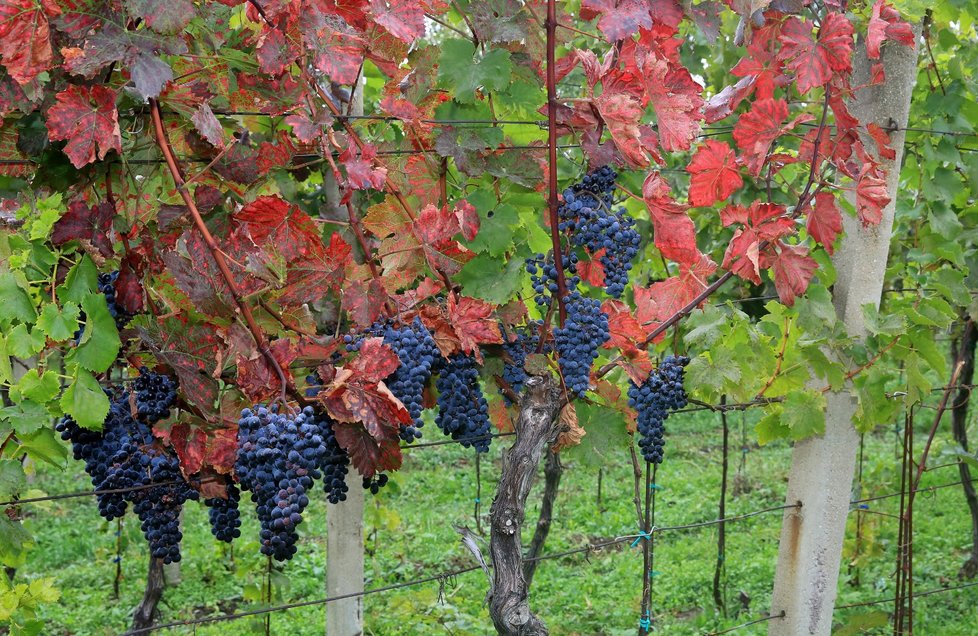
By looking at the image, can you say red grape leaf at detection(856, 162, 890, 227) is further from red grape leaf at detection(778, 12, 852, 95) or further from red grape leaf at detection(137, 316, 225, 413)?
red grape leaf at detection(137, 316, 225, 413)

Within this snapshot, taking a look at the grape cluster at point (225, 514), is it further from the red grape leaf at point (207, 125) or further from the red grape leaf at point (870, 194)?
the red grape leaf at point (870, 194)

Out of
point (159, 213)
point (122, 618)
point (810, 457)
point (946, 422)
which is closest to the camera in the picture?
point (159, 213)

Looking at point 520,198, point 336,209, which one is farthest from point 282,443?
point 336,209

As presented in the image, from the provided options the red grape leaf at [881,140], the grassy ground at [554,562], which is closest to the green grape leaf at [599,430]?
the red grape leaf at [881,140]

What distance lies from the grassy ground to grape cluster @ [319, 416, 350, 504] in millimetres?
1829

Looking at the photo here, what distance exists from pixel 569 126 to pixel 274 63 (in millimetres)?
624

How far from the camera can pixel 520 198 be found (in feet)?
6.89

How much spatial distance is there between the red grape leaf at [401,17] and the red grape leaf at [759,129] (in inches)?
33.5

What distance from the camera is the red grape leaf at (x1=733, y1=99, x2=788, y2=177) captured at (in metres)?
2.11

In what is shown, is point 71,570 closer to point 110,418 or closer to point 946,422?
point 110,418

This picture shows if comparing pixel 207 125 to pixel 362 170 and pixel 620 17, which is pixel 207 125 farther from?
pixel 620 17

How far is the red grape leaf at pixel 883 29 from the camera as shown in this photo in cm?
199

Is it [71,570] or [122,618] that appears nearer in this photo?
[122,618]

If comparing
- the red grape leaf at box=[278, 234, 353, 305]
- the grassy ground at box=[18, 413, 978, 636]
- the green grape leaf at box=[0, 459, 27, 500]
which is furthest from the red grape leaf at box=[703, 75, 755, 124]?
the grassy ground at box=[18, 413, 978, 636]
